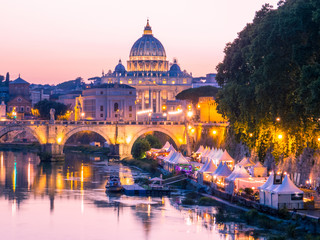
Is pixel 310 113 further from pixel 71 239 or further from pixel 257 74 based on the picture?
pixel 71 239

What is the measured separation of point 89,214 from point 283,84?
561 inches

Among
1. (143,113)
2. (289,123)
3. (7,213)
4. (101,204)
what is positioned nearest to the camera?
(289,123)

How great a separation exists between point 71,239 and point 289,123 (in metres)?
14.3

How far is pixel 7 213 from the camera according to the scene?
137 feet

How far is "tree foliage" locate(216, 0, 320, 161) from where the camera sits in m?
36.3

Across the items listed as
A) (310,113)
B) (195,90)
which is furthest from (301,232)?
(195,90)

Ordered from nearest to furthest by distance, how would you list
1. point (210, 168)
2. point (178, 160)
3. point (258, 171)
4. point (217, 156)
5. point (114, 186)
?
point (258, 171), point (210, 168), point (114, 186), point (217, 156), point (178, 160)

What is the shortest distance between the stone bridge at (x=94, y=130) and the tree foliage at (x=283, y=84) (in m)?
38.8

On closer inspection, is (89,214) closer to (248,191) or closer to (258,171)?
(248,191)

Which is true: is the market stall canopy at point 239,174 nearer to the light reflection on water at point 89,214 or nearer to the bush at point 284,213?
the light reflection on water at point 89,214

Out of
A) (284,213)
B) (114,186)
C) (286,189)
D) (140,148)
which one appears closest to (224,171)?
(114,186)

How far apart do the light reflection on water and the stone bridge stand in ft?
69.3

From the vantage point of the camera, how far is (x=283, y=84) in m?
39.6

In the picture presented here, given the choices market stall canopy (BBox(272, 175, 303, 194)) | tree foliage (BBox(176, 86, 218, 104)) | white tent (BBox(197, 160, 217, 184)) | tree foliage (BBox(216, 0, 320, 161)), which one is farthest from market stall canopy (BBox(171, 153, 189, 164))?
tree foliage (BBox(176, 86, 218, 104))
